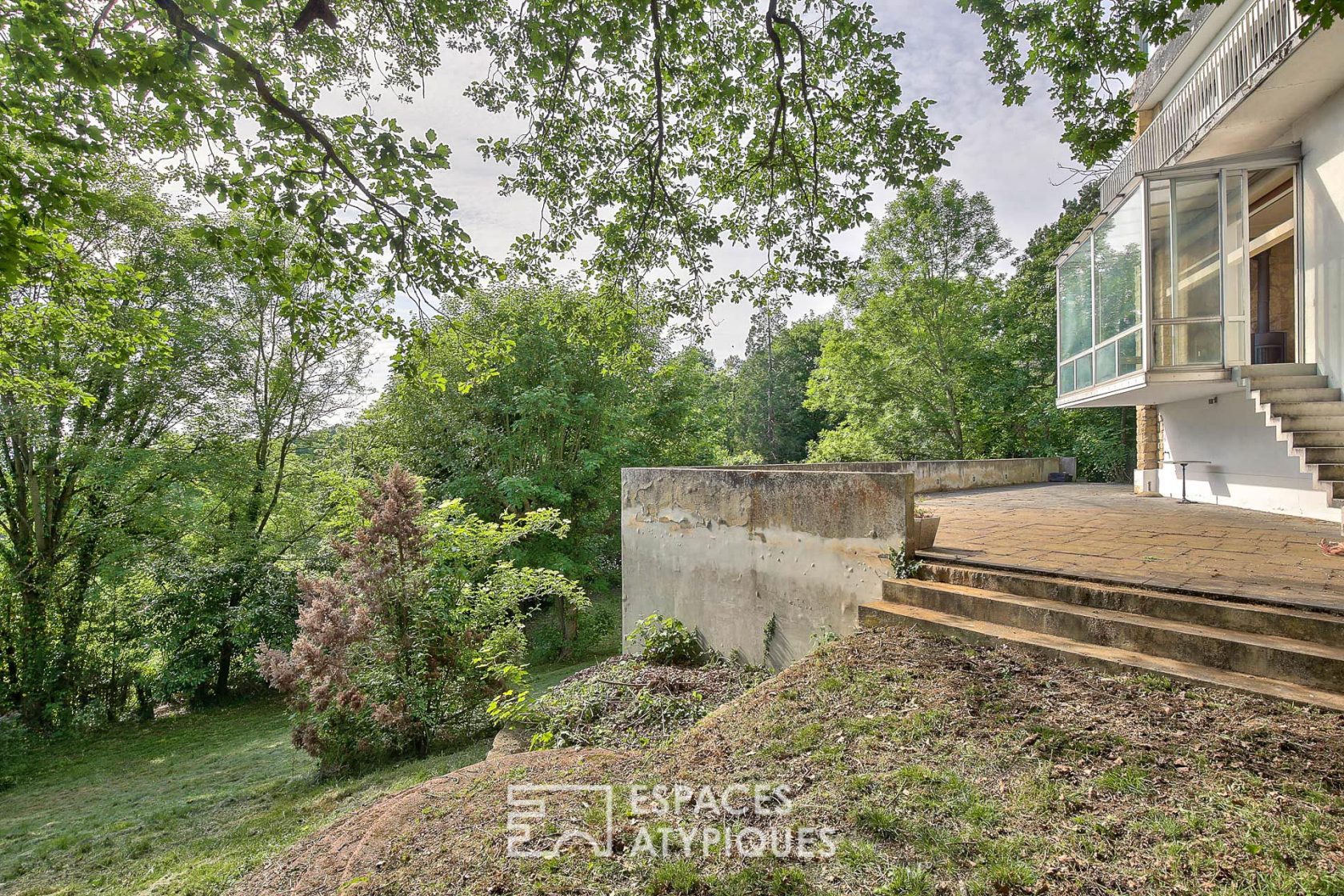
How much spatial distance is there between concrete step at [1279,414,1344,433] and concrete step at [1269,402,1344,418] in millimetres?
25

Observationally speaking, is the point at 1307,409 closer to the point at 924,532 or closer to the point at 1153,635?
the point at 924,532

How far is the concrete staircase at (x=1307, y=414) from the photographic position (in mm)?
5031

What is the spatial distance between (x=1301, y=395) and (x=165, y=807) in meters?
13.0

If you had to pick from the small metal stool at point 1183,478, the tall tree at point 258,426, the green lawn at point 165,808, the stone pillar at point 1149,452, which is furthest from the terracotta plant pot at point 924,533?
the tall tree at point 258,426

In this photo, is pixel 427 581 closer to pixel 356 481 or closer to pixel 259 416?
pixel 356 481

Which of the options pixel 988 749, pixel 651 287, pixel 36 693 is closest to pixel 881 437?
pixel 651 287

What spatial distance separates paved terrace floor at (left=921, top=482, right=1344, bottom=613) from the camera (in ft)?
10.4

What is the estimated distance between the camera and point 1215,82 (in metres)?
6.41

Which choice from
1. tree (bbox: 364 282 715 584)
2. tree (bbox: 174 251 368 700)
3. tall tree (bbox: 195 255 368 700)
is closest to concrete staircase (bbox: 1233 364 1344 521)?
tree (bbox: 364 282 715 584)

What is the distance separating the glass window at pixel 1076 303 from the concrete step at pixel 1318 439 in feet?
11.6

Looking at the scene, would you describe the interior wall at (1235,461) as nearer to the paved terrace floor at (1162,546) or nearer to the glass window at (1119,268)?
the paved terrace floor at (1162,546)

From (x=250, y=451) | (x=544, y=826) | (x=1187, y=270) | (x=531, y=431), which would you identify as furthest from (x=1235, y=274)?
(x=250, y=451)

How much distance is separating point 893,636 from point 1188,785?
1.65m

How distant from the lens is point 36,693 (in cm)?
1007
